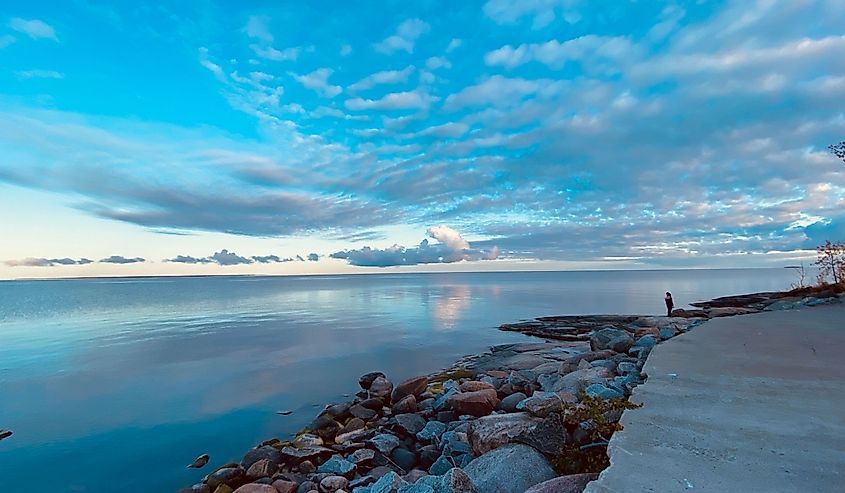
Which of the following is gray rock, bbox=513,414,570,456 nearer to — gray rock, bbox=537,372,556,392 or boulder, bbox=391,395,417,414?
gray rock, bbox=537,372,556,392

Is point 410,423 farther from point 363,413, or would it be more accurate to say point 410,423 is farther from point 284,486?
point 284,486

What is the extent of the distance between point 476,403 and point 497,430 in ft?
11.7

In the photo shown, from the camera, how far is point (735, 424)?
474 centimetres

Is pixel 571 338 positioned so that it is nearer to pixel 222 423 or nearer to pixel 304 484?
pixel 222 423

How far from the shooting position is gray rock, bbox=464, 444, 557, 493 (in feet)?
15.4

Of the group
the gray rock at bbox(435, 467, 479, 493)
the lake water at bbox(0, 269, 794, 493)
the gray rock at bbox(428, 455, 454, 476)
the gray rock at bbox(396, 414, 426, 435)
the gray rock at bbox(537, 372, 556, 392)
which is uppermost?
the gray rock at bbox(435, 467, 479, 493)

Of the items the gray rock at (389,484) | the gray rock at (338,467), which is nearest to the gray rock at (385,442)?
the gray rock at (338,467)

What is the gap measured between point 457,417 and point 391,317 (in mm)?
30476

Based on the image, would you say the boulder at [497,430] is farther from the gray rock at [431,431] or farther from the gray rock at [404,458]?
the gray rock at [431,431]

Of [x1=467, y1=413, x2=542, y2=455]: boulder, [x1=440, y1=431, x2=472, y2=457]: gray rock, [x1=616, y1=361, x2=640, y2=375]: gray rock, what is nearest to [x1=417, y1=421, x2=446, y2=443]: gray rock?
[x1=440, y1=431, x2=472, y2=457]: gray rock

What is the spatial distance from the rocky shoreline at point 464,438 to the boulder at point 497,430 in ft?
0.05

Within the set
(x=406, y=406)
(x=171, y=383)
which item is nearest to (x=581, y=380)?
(x=406, y=406)

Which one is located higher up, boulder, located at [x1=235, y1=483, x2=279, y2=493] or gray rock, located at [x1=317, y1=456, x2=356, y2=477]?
gray rock, located at [x1=317, y1=456, x2=356, y2=477]

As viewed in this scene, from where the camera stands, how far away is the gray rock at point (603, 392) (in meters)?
6.38
